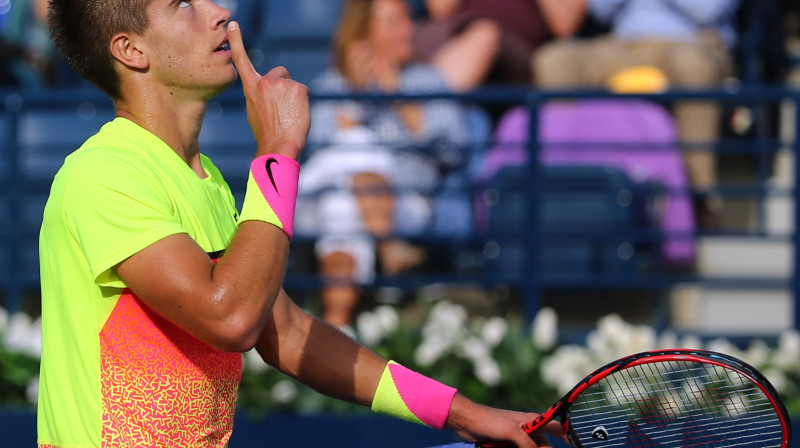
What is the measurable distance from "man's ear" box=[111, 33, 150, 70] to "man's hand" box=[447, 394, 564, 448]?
900 mm

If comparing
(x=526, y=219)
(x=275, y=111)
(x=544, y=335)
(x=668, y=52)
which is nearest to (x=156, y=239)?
(x=275, y=111)

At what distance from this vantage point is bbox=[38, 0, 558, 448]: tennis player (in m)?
1.72

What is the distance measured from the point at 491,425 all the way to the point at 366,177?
333 cm

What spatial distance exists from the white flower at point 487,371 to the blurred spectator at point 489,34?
2.09 metres

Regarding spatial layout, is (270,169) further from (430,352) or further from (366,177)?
(366,177)

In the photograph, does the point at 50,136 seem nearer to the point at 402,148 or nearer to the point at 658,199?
the point at 402,148

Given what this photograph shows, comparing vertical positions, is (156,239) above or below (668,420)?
above

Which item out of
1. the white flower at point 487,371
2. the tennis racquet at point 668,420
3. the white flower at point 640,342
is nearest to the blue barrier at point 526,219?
the white flower at point 640,342

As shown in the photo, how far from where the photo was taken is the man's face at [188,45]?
6.28 ft

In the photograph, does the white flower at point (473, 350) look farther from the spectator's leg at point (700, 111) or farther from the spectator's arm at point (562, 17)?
the spectator's arm at point (562, 17)

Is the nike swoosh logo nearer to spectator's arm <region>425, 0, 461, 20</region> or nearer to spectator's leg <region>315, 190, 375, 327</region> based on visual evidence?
spectator's leg <region>315, 190, 375, 327</region>

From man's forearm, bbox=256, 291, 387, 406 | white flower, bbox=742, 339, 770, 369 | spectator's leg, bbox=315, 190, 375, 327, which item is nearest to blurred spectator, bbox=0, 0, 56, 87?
spectator's leg, bbox=315, 190, 375, 327

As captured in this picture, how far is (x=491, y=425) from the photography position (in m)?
2.15

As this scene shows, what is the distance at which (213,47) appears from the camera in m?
1.94
